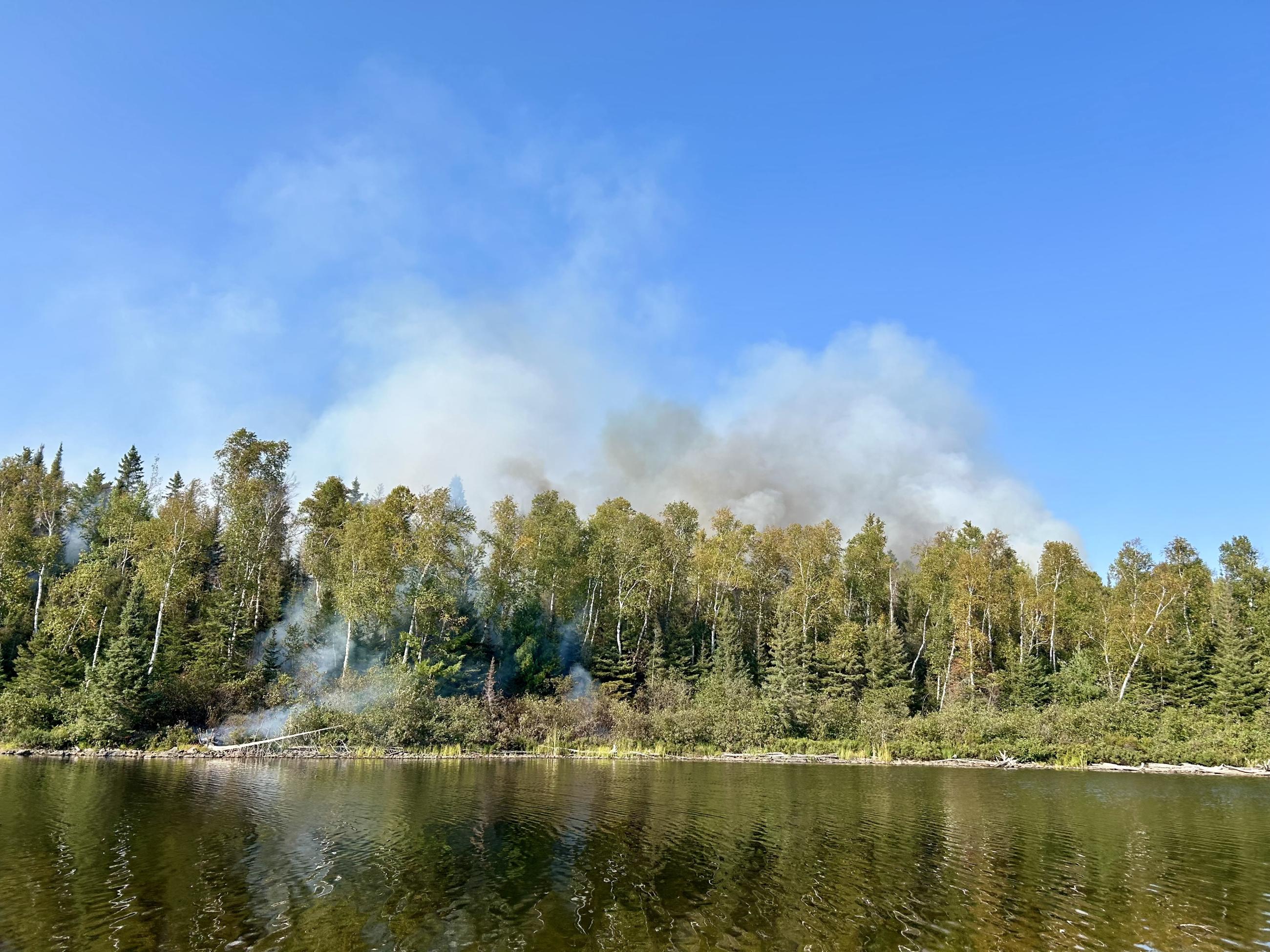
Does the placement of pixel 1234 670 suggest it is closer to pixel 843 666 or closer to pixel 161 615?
pixel 843 666

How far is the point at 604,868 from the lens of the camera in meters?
23.1

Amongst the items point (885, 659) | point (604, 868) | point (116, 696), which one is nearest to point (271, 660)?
point (116, 696)

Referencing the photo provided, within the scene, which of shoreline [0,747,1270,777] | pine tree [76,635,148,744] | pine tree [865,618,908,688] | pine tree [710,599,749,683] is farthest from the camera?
pine tree [865,618,908,688]

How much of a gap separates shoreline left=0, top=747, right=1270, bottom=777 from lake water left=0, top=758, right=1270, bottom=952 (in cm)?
1352

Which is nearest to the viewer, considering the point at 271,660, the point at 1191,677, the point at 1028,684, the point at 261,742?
the point at 261,742

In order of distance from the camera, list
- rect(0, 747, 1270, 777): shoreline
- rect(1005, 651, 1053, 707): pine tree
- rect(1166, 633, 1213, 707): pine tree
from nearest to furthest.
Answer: rect(0, 747, 1270, 777): shoreline → rect(1166, 633, 1213, 707): pine tree → rect(1005, 651, 1053, 707): pine tree

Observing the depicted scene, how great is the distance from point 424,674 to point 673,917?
51421mm

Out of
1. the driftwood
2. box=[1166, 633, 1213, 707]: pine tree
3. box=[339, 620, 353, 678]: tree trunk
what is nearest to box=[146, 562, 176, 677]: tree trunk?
the driftwood

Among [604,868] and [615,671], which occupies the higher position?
[615,671]

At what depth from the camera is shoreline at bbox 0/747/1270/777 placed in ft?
180

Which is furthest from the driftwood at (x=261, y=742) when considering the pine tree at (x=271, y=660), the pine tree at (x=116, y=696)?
the pine tree at (x=271, y=660)

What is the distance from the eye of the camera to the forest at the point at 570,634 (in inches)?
2484

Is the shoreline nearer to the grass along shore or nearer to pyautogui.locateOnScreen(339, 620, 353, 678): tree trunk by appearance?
the grass along shore

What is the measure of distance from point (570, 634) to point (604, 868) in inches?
2387
